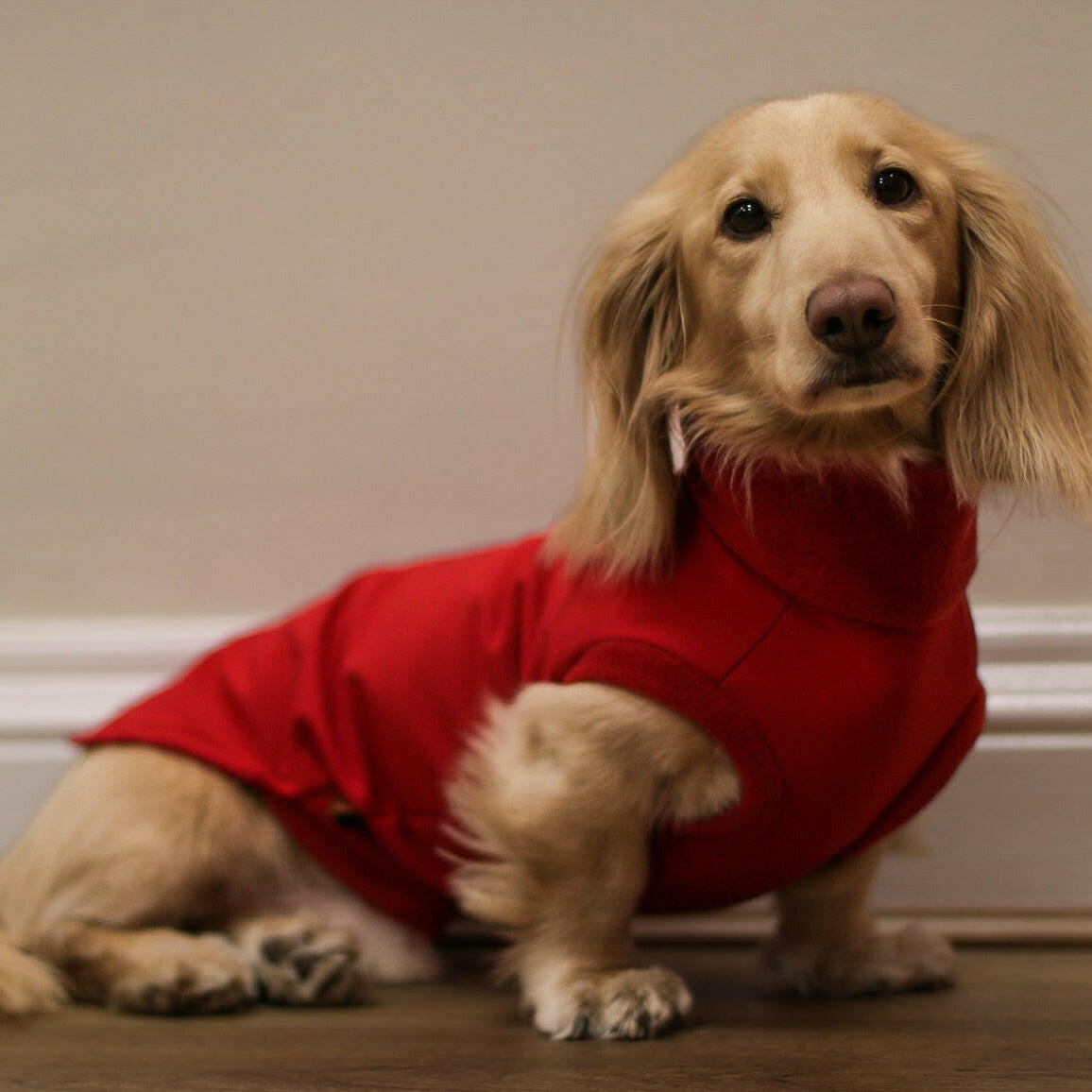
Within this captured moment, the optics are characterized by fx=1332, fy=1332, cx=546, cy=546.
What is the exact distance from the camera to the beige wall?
6.29 feet

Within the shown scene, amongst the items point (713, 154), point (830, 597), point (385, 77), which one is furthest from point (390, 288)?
point (830, 597)

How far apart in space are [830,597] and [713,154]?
48cm

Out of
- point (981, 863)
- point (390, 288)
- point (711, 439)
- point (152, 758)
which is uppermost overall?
point (390, 288)

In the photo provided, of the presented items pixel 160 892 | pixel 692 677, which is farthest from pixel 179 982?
pixel 692 677

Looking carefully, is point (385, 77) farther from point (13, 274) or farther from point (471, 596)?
point (471, 596)

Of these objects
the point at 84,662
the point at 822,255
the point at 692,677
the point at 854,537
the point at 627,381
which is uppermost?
the point at 822,255

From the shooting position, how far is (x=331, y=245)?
2.00 m

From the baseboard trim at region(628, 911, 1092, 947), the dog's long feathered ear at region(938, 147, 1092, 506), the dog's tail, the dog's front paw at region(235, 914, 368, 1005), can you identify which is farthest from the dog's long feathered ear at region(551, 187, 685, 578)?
the dog's tail

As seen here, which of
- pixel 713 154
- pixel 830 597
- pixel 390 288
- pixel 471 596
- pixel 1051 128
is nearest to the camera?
pixel 830 597

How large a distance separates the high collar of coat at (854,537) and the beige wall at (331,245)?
653mm

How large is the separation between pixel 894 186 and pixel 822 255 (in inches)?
6.5

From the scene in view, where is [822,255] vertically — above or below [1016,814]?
above

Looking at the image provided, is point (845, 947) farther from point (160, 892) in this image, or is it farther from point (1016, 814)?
point (160, 892)

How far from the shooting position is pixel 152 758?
5.37 ft
